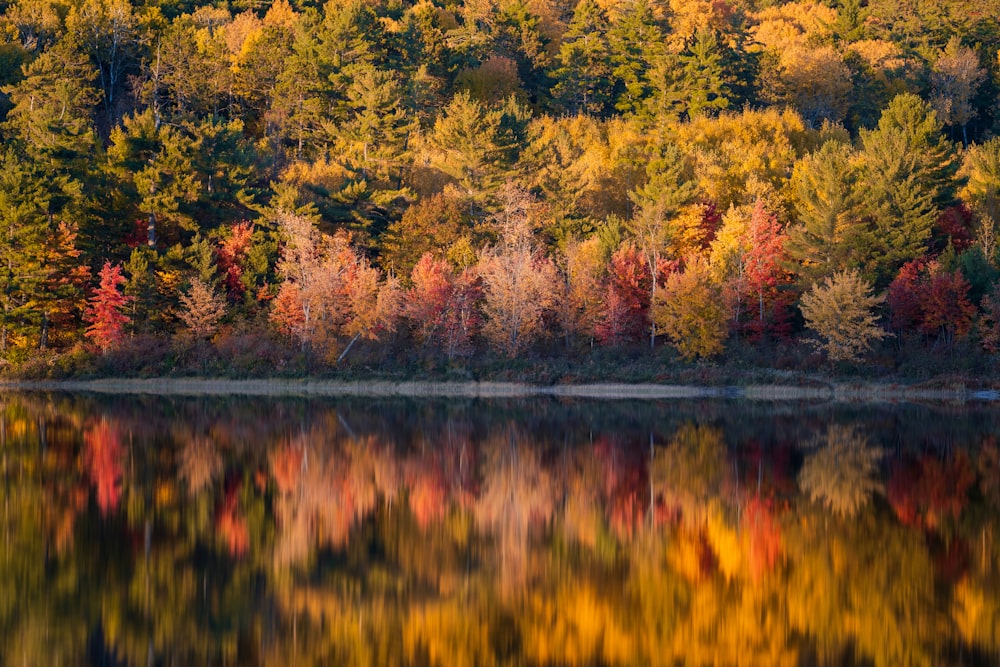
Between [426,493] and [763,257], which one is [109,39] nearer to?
[763,257]

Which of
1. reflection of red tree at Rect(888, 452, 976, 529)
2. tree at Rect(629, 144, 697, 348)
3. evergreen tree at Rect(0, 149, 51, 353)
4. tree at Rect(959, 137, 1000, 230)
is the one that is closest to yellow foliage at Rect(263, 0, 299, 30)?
evergreen tree at Rect(0, 149, 51, 353)

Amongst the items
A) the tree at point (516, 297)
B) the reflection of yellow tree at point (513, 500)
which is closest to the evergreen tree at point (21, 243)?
the tree at point (516, 297)

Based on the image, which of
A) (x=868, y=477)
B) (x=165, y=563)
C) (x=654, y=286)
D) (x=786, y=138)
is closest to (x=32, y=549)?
(x=165, y=563)

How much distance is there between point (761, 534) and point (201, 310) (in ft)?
150

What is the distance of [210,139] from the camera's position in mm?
65438

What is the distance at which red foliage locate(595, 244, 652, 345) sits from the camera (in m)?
60.6

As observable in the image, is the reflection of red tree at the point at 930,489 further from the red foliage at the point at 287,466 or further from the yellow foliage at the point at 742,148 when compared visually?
the yellow foliage at the point at 742,148

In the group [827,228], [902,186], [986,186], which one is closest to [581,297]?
[827,228]

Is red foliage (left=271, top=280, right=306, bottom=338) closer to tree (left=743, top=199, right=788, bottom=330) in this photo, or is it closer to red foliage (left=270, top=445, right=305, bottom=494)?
tree (left=743, top=199, right=788, bottom=330)

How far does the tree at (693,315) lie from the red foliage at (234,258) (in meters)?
24.5

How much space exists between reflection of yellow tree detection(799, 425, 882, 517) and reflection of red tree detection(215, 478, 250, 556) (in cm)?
1179

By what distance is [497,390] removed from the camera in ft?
190

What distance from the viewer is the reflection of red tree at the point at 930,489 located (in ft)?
73.3

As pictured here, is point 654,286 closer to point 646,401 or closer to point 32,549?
point 646,401
